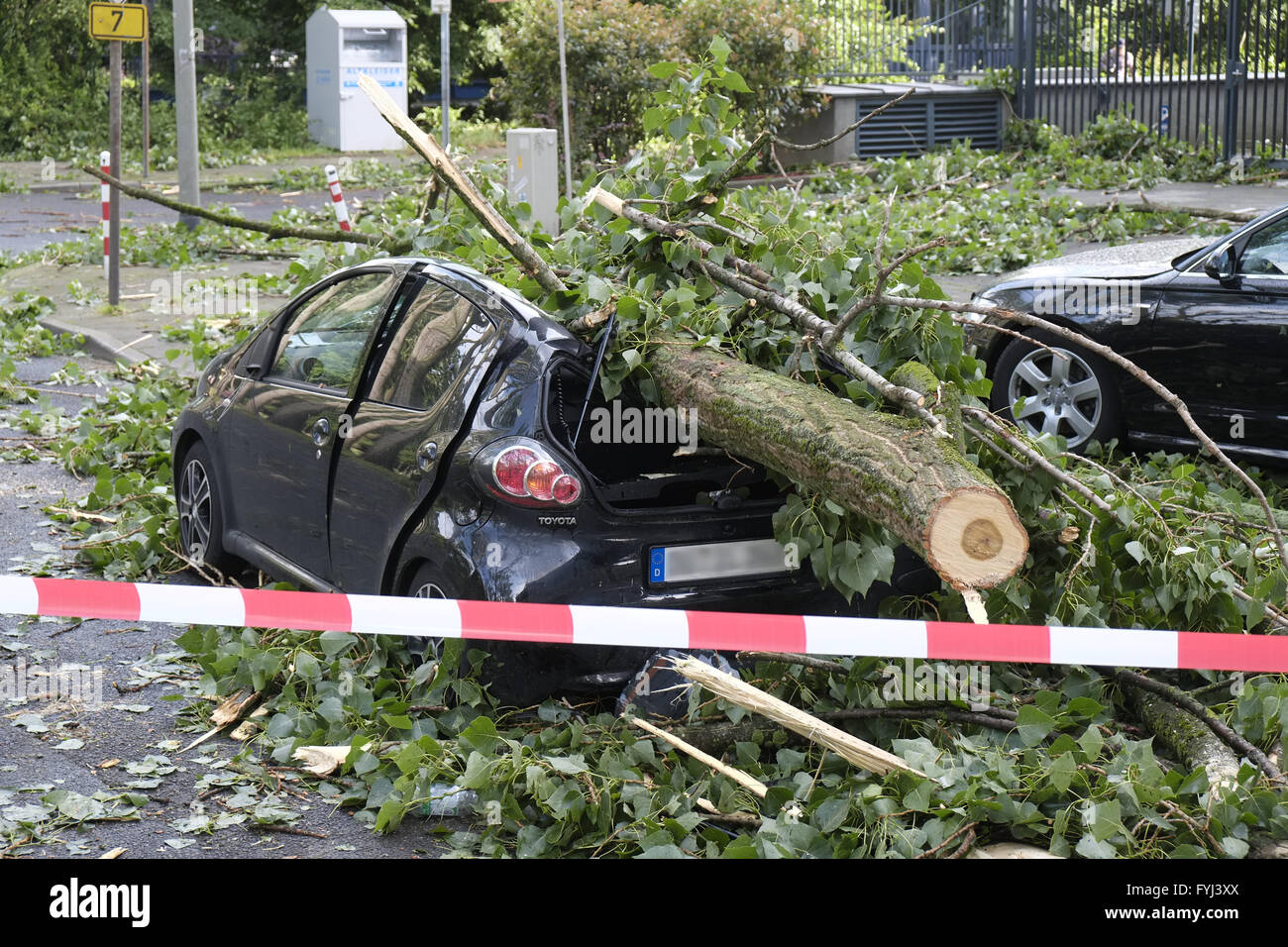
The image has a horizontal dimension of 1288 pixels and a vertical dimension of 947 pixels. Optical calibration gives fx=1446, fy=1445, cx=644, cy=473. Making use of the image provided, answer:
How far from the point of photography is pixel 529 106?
19.5m

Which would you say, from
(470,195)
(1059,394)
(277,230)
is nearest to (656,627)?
(470,195)

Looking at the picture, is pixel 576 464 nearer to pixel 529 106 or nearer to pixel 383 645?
pixel 383 645

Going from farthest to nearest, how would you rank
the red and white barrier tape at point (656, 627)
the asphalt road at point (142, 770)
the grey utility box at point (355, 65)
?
the grey utility box at point (355, 65) → the asphalt road at point (142, 770) → the red and white barrier tape at point (656, 627)

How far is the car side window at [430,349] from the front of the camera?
4820 mm

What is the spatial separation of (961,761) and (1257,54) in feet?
57.6

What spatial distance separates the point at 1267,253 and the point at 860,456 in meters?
4.14

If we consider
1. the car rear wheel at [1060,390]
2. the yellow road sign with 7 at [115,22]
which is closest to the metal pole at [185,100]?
the yellow road sign with 7 at [115,22]

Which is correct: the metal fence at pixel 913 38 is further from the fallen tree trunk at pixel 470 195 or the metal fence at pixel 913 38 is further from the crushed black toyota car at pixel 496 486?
the crushed black toyota car at pixel 496 486

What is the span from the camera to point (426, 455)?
4.67 meters

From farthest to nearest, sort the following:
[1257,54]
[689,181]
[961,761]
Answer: [1257,54] < [689,181] < [961,761]

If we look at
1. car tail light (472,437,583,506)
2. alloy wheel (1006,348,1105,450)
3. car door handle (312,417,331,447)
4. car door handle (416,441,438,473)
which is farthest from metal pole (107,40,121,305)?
car tail light (472,437,583,506)

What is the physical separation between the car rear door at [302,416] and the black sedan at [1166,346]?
3.28 m

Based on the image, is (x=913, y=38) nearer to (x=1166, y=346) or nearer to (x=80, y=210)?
(x=80, y=210)

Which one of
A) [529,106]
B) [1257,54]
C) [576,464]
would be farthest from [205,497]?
[1257,54]
